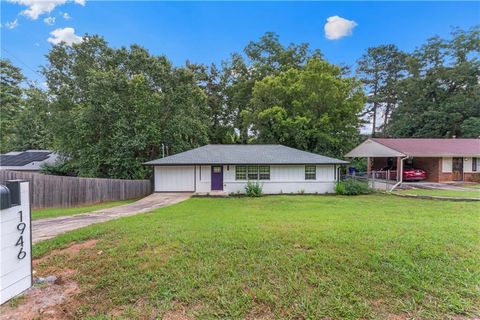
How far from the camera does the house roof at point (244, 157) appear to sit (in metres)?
14.9

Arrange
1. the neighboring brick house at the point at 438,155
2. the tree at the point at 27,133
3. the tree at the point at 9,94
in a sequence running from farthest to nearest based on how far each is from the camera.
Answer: the tree at the point at 9,94 → the tree at the point at 27,133 → the neighboring brick house at the point at 438,155

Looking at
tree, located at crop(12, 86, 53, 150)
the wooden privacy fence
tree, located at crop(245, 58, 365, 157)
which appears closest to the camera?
the wooden privacy fence

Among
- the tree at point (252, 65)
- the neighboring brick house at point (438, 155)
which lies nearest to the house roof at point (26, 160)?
the tree at point (252, 65)

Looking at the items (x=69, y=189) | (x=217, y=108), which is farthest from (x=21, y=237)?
(x=217, y=108)

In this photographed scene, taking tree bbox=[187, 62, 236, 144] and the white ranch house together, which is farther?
tree bbox=[187, 62, 236, 144]

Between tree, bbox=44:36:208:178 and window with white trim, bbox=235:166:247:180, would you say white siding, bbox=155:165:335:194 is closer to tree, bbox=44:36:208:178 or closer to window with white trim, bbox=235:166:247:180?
window with white trim, bbox=235:166:247:180

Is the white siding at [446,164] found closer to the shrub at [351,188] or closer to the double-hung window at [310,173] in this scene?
the shrub at [351,188]

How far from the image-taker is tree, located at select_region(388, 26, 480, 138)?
87.4 ft

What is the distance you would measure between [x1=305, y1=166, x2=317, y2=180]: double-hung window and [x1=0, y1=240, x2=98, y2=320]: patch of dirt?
532 inches

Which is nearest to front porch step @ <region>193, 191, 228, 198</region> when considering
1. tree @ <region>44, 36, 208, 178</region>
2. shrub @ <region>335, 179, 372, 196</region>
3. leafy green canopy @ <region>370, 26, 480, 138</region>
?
tree @ <region>44, 36, 208, 178</region>

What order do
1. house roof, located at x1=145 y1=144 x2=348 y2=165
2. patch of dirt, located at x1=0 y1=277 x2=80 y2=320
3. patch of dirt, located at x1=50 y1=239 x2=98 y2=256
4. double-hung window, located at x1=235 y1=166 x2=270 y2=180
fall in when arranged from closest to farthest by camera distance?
1. patch of dirt, located at x1=0 y1=277 x2=80 y2=320
2. patch of dirt, located at x1=50 y1=239 x2=98 y2=256
3. house roof, located at x1=145 y1=144 x2=348 y2=165
4. double-hung window, located at x1=235 y1=166 x2=270 y2=180

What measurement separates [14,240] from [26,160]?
27.6 m

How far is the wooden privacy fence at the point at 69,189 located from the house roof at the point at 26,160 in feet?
42.9

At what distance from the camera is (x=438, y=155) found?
1783 centimetres
